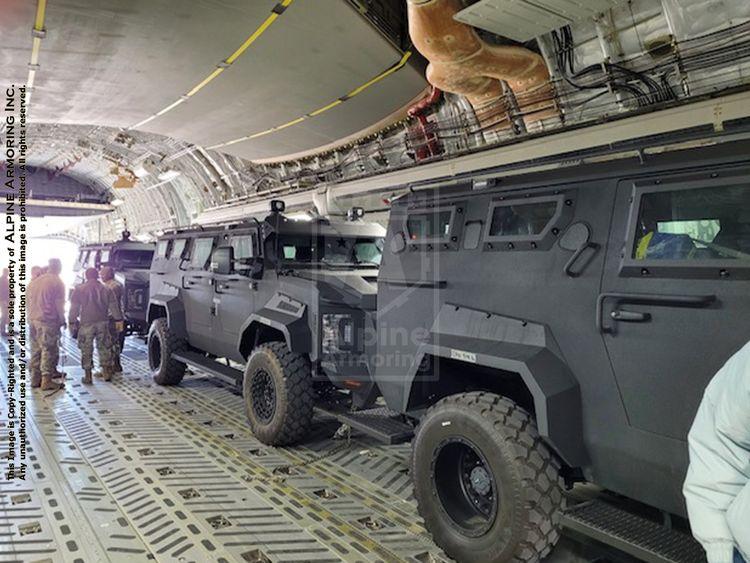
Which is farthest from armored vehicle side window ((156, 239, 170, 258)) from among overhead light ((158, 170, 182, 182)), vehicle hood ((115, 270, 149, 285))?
overhead light ((158, 170, 182, 182))

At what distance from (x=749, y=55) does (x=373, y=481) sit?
14.8 ft

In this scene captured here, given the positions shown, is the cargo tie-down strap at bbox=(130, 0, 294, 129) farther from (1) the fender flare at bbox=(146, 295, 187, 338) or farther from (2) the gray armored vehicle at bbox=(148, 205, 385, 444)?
(1) the fender flare at bbox=(146, 295, 187, 338)

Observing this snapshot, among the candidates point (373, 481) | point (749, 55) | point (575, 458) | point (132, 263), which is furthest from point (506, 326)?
point (132, 263)

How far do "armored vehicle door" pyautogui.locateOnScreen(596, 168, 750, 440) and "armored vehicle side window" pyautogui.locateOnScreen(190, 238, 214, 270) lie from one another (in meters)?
5.21

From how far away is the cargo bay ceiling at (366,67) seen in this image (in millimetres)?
4859

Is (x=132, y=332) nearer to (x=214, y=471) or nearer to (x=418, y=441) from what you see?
(x=214, y=471)

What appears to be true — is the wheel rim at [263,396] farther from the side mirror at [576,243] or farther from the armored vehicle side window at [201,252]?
the side mirror at [576,243]

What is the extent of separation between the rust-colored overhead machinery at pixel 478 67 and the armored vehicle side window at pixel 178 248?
3.97 meters

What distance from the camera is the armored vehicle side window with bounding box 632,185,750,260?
7.55ft

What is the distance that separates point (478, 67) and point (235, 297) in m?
3.45

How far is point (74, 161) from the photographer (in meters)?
18.9

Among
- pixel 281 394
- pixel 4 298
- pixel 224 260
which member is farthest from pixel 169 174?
pixel 281 394

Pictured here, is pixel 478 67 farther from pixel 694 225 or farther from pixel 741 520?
pixel 741 520

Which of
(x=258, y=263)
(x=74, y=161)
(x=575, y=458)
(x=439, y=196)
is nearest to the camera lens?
(x=575, y=458)
